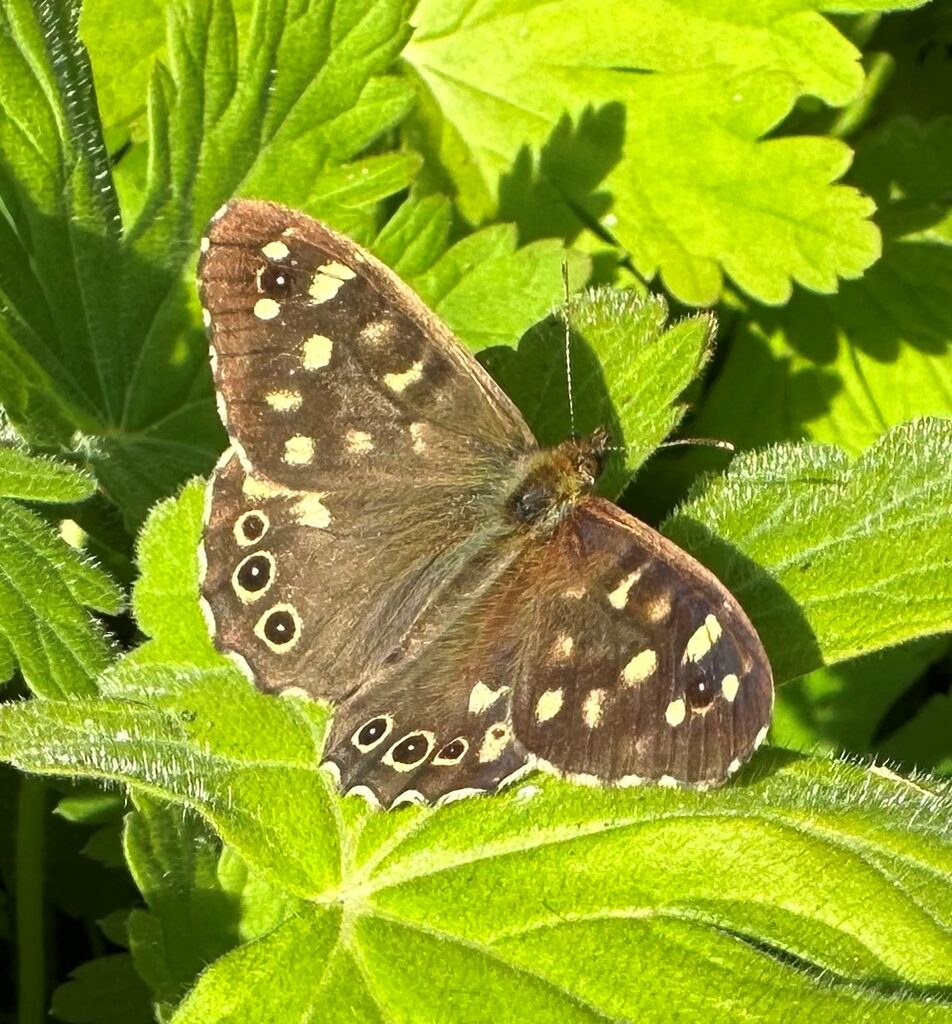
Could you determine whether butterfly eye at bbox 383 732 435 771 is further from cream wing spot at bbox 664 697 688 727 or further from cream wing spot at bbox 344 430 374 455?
cream wing spot at bbox 344 430 374 455

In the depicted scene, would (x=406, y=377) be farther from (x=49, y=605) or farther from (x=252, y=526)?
(x=49, y=605)

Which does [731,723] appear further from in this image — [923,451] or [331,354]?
[331,354]

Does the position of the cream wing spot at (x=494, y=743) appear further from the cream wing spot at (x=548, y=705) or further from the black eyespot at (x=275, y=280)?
the black eyespot at (x=275, y=280)

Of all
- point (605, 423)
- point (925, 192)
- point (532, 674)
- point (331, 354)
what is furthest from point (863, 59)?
point (532, 674)

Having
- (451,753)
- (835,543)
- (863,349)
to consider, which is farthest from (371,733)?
(863,349)

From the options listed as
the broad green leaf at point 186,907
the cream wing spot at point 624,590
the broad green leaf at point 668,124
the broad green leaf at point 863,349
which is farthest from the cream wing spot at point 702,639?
the broad green leaf at point 863,349

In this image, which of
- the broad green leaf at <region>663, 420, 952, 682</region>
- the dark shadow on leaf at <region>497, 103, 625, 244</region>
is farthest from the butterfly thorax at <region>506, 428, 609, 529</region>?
the dark shadow on leaf at <region>497, 103, 625, 244</region>
